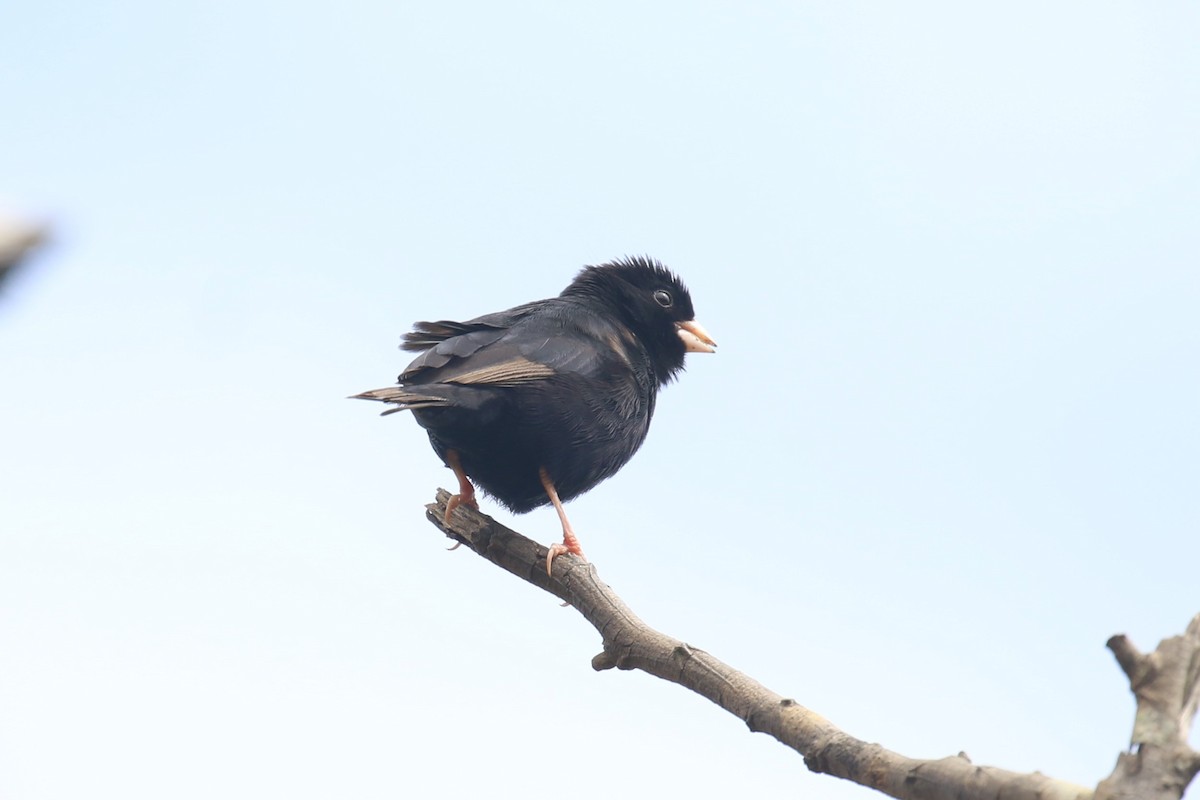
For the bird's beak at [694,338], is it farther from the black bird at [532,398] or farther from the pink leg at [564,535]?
the pink leg at [564,535]

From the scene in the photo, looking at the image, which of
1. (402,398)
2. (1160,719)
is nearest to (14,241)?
(1160,719)

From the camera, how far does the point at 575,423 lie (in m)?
5.68

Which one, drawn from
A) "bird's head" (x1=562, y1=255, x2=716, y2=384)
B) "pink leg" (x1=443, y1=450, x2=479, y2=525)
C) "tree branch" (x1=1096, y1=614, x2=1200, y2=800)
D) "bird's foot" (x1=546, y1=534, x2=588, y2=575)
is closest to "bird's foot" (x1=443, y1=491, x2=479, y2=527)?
"pink leg" (x1=443, y1=450, x2=479, y2=525)

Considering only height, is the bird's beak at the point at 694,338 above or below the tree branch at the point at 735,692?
above

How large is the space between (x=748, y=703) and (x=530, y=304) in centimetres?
340

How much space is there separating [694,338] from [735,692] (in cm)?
375

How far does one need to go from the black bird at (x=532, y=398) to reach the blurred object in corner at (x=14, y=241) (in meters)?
4.11

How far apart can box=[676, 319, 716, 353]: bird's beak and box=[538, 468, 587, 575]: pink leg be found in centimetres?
154

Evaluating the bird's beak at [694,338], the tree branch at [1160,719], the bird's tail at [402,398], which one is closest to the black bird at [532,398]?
the bird's tail at [402,398]

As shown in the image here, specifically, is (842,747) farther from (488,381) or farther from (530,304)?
(530,304)

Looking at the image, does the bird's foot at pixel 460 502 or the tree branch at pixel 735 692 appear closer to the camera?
the tree branch at pixel 735 692

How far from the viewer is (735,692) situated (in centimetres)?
352

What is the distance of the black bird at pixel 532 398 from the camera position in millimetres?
5367

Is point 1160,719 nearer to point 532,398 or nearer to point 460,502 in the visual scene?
point 532,398
